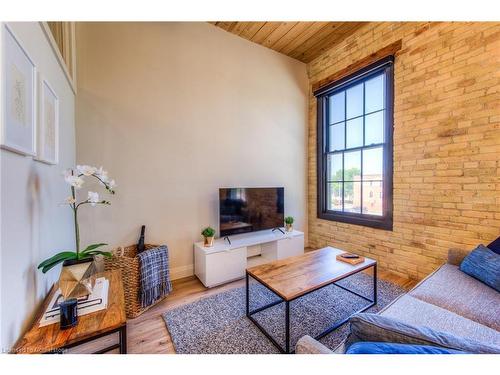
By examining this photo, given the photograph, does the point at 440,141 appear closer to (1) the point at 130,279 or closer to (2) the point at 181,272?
(2) the point at 181,272

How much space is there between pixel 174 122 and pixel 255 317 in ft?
7.37

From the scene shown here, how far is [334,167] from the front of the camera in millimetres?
3391

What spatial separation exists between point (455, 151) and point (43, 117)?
337 cm

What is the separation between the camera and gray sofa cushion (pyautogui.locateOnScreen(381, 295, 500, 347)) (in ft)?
3.54

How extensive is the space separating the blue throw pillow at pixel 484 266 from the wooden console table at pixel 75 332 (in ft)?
7.84

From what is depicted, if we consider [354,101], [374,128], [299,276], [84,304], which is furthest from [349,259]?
[354,101]

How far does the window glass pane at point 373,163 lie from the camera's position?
9.12 ft

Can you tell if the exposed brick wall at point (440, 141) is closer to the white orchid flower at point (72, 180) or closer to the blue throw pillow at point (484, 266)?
the blue throw pillow at point (484, 266)

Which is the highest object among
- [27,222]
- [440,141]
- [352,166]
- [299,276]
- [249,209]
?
[440,141]

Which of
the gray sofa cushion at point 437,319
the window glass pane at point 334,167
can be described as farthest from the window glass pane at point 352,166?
the gray sofa cushion at point 437,319

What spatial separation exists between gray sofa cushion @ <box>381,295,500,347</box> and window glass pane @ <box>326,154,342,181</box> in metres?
2.15
